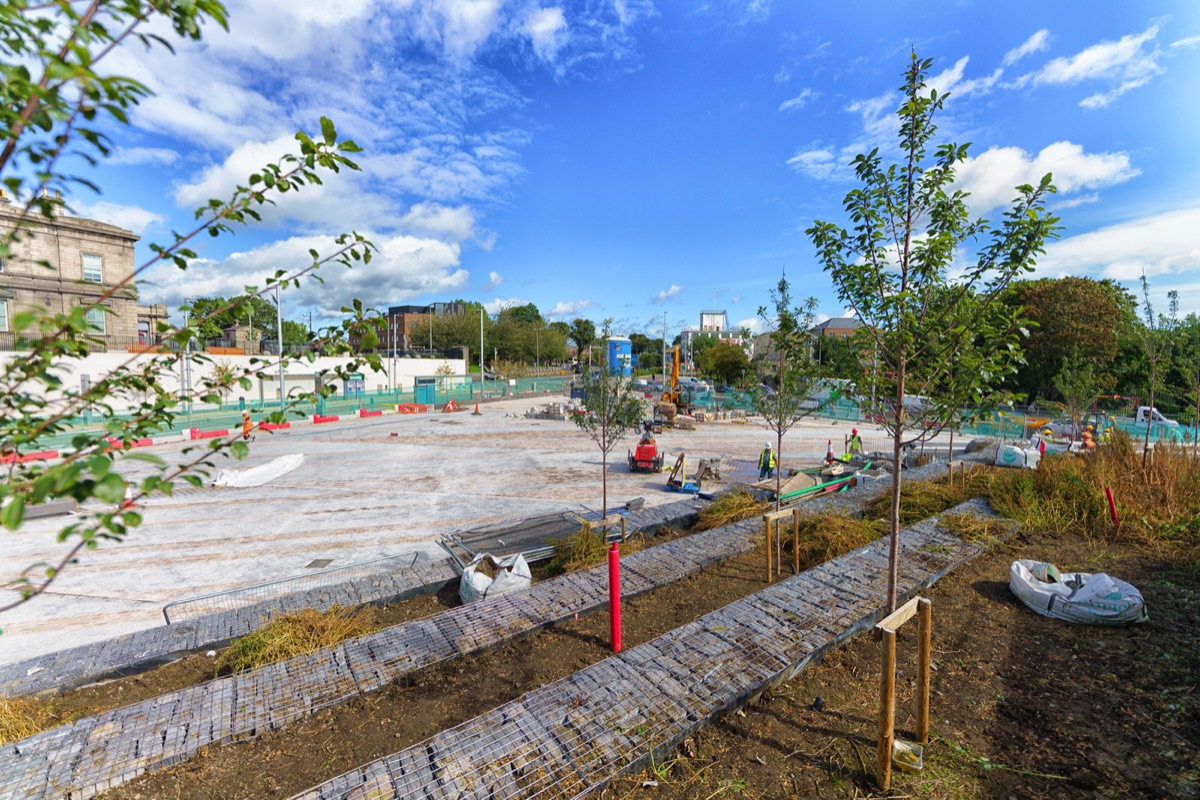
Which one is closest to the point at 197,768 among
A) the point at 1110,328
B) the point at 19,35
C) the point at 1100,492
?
the point at 19,35

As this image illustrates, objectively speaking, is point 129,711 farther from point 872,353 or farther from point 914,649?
point 872,353

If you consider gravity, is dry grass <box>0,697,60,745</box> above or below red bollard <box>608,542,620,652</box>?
below

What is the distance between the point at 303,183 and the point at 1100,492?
11094mm

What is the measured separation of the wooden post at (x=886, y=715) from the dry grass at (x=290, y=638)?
174 inches

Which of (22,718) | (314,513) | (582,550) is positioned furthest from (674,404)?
(22,718)

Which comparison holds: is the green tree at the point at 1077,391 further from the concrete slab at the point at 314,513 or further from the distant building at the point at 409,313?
the distant building at the point at 409,313

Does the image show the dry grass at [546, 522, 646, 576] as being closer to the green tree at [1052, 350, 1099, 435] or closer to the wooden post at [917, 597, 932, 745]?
the wooden post at [917, 597, 932, 745]

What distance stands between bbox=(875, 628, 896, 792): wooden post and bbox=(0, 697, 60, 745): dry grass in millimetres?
5741

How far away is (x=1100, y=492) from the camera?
8.19m

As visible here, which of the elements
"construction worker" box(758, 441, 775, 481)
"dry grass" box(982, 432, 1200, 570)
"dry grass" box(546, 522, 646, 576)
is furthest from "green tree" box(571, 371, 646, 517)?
"dry grass" box(982, 432, 1200, 570)

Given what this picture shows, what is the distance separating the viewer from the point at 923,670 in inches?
139

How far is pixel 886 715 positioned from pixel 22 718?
6008mm

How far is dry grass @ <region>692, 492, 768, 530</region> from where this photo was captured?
28.6ft

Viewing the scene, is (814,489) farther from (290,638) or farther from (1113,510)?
(290,638)
